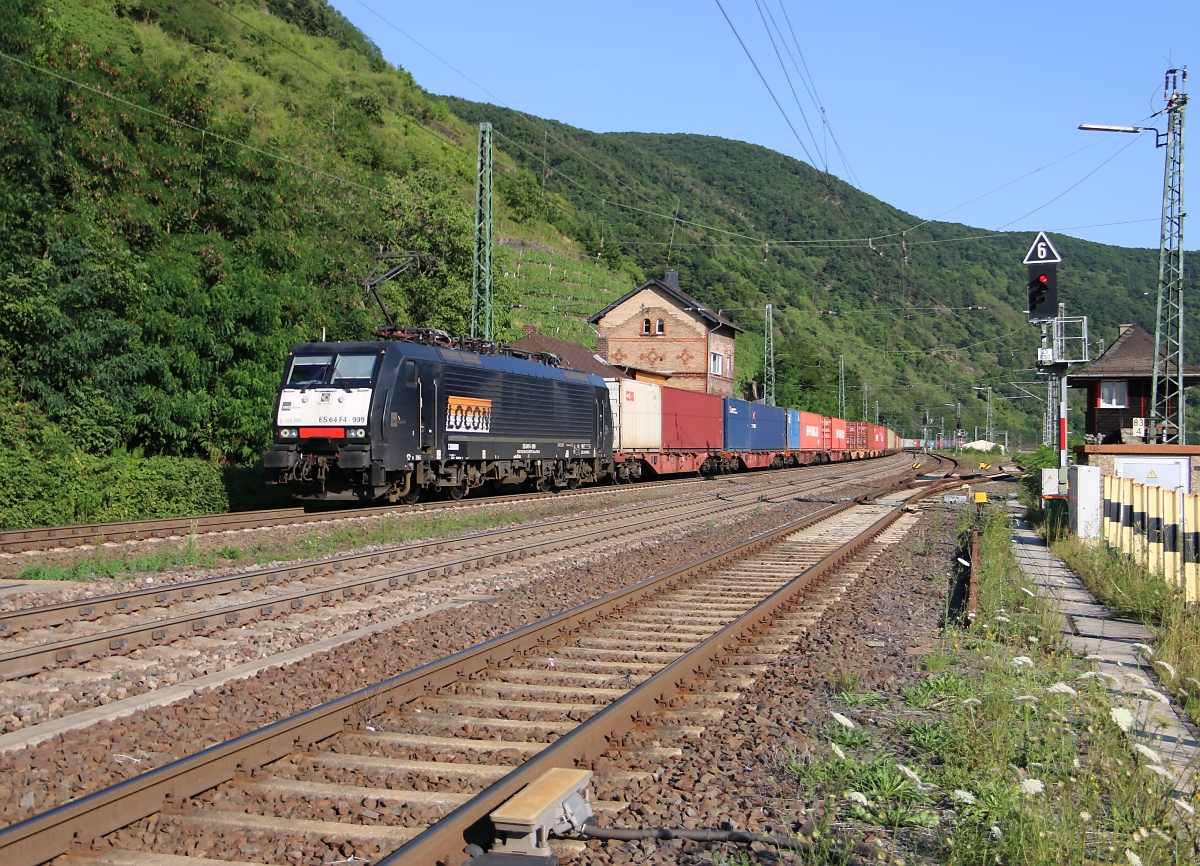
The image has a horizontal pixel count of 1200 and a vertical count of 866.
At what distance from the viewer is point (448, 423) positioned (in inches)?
853

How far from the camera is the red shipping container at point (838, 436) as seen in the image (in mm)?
62638

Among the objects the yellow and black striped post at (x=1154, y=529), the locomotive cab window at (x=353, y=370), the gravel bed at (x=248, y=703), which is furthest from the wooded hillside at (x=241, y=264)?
the yellow and black striped post at (x=1154, y=529)

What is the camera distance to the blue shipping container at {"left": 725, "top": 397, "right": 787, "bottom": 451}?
138 ft

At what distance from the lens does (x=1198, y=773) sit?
4805 millimetres

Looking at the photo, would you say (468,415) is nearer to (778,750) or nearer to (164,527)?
(164,527)

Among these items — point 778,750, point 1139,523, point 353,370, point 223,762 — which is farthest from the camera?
point 353,370

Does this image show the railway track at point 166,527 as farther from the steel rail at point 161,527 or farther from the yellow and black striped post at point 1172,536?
the yellow and black striped post at point 1172,536

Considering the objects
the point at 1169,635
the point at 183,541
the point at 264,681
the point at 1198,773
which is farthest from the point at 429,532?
the point at 1198,773

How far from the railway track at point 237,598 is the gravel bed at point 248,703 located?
1502 mm

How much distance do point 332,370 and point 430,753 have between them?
50.3 feet

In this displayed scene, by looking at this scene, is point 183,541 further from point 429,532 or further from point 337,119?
point 337,119

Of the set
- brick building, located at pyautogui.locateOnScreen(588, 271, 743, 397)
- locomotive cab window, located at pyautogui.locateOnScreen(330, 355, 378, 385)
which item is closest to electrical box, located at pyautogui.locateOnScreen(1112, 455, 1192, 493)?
locomotive cab window, located at pyautogui.locateOnScreen(330, 355, 378, 385)

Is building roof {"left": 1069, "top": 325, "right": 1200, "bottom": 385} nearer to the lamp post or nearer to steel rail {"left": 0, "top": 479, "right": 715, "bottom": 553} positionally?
Result: the lamp post

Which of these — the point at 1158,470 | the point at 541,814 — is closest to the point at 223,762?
the point at 541,814
